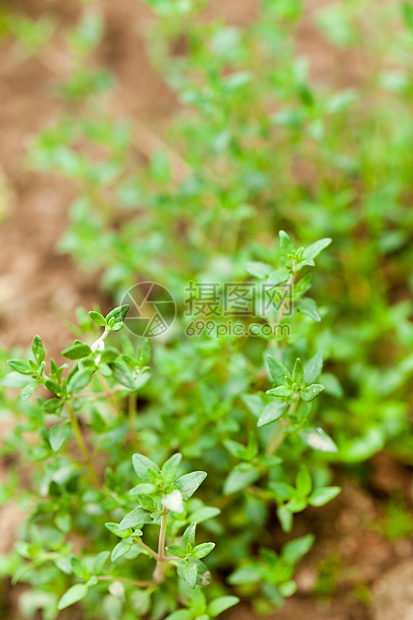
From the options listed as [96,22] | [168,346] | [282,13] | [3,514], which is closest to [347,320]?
[168,346]

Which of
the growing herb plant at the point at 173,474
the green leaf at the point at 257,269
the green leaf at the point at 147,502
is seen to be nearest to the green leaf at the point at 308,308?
the growing herb plant at the point at 173,474

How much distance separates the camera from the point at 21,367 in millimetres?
1247

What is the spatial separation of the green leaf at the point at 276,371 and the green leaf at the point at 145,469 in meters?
0.30

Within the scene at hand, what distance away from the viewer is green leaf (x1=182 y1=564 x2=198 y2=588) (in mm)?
1158

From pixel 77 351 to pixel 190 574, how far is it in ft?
1.55

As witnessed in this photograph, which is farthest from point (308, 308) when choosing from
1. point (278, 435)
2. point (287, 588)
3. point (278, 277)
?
point (287, 588)

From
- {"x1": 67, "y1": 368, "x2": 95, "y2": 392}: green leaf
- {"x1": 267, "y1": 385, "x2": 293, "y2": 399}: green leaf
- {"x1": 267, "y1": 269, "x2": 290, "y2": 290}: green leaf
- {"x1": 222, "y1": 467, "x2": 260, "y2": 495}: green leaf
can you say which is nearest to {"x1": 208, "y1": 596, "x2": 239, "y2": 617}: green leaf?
{"x1": 222, "y1": 467, "x2": 260, "y2": 495}: green leaf

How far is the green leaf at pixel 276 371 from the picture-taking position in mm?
1269

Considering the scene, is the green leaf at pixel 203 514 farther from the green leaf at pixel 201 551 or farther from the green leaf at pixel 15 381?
the green leaf at pixel 15 381

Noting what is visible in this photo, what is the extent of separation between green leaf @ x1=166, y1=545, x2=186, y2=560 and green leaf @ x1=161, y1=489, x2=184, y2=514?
104 millimetres

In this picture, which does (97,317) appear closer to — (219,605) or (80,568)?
(80,568)

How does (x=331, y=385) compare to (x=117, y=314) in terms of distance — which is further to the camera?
(x=331, y=385)

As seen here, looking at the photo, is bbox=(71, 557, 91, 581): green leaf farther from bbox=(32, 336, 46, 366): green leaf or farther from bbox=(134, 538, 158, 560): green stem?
bbox=(32, 336, 46, 366): green leaf

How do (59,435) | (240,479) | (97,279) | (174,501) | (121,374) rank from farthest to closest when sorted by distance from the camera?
(97,279) → (240,479) → (59,435) → (121,374) → (174,501)
